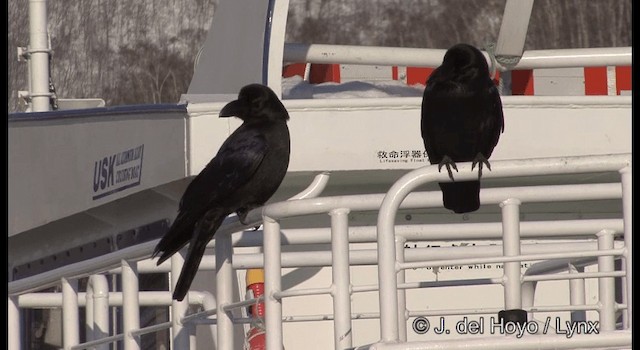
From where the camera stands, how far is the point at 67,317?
6082mm

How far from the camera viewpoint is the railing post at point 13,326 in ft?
21.4

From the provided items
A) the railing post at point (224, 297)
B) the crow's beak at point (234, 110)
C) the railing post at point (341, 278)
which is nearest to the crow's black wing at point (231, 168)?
the crow's beak at point (234, 110)

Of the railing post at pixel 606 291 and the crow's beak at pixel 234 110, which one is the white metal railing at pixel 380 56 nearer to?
the crow's beak at pixel 234 110

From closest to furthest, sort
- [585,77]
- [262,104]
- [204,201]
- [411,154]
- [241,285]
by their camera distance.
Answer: [204,201] < [262,104] < [411,154] < [241,285] < [585,77]

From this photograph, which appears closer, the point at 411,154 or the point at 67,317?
the point at 67,317

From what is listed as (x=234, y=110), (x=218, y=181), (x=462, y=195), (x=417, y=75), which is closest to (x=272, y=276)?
(x=462, y=195)

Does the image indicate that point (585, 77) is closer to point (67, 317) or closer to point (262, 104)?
point (262, 104)

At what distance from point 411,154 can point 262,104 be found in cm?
163

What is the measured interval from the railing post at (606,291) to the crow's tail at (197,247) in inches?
55.0

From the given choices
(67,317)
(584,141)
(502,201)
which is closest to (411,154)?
(584,141)

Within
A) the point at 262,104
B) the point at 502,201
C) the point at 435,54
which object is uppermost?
the point at 435,54

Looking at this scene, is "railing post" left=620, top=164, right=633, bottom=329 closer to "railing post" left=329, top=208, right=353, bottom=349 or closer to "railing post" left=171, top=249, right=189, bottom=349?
"railing post" left=329, top=208, right=353, bottom=349

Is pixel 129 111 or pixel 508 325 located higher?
pixel 129 111

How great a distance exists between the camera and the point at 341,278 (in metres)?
4.57
